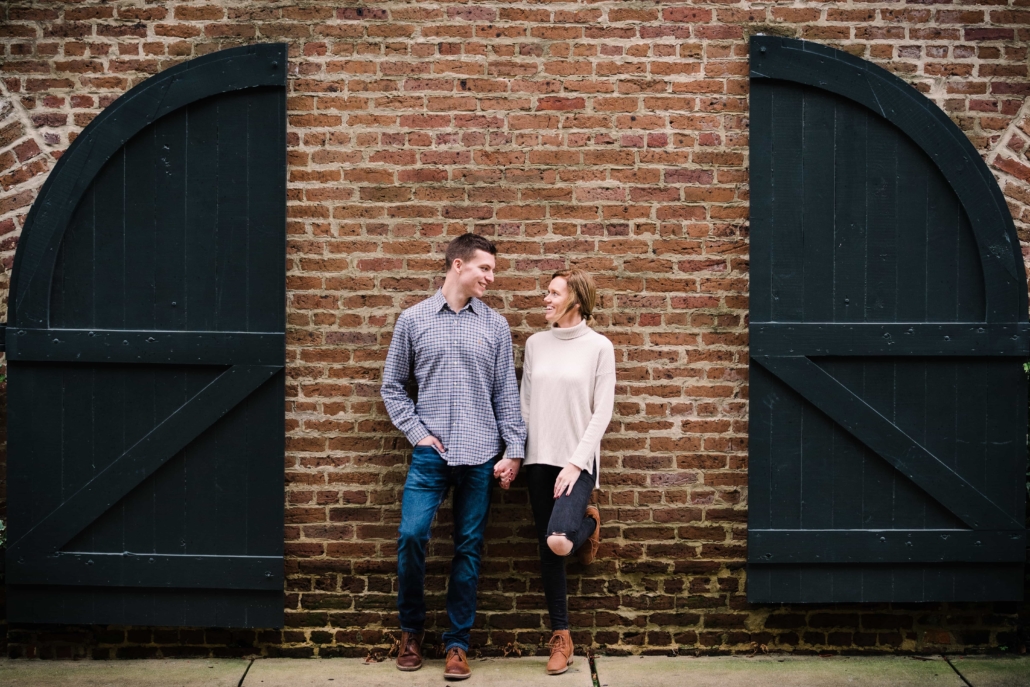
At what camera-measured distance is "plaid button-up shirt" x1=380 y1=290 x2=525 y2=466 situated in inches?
152

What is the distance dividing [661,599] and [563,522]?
2.87 ft

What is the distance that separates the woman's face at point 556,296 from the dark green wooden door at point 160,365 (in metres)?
1.30

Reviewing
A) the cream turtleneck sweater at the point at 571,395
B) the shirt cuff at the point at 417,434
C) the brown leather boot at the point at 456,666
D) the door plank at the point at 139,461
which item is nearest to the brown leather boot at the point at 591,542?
the cream turtleneck sweater at the point at 571,395

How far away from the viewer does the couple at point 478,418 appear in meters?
3.82

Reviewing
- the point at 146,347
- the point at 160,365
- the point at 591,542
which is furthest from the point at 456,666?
the point at 146,347

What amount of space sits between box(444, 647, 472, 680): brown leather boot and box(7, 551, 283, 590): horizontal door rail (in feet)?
3.17

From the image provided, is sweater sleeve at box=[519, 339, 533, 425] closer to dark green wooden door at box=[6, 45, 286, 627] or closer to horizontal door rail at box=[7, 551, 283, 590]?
dark green wooden door at box=[6, 45, 286, 627]

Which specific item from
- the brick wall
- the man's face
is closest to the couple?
the man's face

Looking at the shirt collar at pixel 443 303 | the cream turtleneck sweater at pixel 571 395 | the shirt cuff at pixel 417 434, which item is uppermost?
the shirt collar at pixel 443 303

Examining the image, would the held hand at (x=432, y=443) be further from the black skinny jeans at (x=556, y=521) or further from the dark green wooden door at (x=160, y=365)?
the dark green wooden door at (x=160, y=365)

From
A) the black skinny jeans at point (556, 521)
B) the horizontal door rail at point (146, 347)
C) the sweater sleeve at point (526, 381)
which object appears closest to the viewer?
the black skinny jeans at point (556, 521)

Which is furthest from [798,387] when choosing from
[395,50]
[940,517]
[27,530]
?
[27,530]

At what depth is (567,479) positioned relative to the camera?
12.3ft

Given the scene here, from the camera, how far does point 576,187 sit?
4.12 metres
